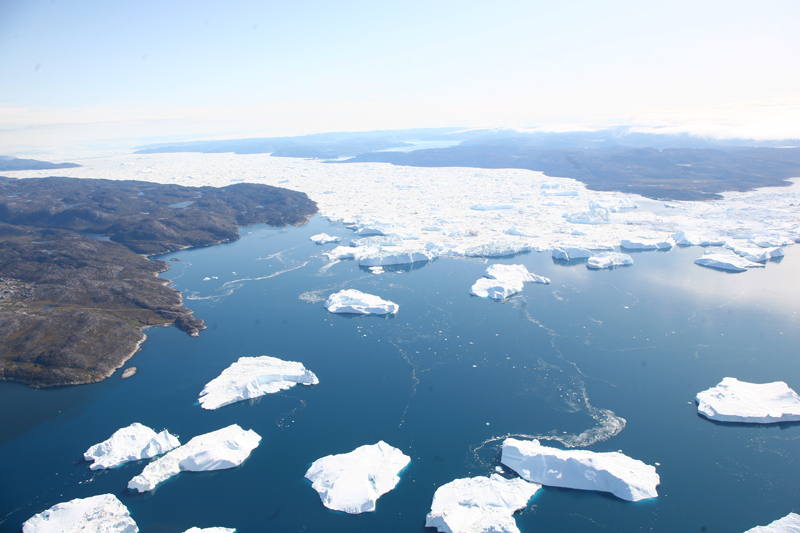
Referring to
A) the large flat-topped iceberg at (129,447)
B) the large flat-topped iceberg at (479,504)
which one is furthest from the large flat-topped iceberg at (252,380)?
the large flat-topped iceberg at (479,504)

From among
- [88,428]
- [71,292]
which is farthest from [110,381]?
[71,292]

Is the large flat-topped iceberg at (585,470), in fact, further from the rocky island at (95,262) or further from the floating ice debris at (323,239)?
the floating ice debris at (323,239)

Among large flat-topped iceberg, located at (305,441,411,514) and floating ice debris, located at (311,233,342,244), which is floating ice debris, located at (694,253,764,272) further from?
floating ice debris, located at (311,233,342,244)

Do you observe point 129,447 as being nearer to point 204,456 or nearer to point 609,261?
point 204,456

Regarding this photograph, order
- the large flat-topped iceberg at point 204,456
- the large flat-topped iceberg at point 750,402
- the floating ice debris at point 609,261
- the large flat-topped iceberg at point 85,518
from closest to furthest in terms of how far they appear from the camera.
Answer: the large flat-topped iceberg at point 85,518
the large flat-topped iceberg at point 204,456
the large flat-topped iceberg at point 750,402
the floating ice debris at point 609,261

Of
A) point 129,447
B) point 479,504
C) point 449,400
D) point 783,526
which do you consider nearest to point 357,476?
point 479,504

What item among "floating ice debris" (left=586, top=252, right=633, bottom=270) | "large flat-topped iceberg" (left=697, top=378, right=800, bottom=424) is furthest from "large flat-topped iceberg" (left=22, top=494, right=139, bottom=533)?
"floating ice debris" (left=586, top=252, right=633, bottom=270)
